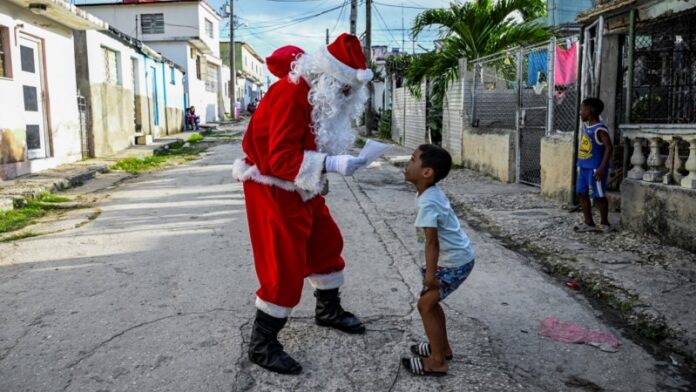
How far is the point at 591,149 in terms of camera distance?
18.4 feet

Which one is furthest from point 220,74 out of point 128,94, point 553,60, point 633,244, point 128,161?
point 633,244

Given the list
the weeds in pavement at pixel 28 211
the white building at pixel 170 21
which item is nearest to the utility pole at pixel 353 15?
the white building at pixel 170 21

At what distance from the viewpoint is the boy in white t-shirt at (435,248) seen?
2582 millimetres

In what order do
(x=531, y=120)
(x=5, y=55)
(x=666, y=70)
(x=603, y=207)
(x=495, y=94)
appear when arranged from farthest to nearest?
(x=495, y=94), (x=5, y=55), (x=531, y=120), (x=666, y=70), (x=603, y=207)

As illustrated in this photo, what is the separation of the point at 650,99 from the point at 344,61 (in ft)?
17.9

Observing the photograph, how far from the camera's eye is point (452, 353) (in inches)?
116

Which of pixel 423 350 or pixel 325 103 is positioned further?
pixel 423 350

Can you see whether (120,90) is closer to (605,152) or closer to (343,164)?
(605,152)

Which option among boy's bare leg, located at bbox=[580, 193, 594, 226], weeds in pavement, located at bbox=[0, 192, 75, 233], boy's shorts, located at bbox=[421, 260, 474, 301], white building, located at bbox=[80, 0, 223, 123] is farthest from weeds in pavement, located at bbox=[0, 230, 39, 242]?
white building, located at bbox=[80, 0, 223, 123]

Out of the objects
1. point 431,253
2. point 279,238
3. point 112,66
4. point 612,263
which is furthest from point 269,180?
point 112,66

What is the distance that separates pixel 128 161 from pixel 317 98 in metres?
11.3

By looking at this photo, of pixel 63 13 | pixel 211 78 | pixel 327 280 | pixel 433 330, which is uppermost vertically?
pixel 211 78

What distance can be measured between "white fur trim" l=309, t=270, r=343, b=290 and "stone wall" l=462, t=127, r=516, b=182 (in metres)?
6.62

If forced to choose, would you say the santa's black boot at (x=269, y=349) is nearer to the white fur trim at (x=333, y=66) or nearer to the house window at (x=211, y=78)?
the white fur trim at (x=333, y=66)
